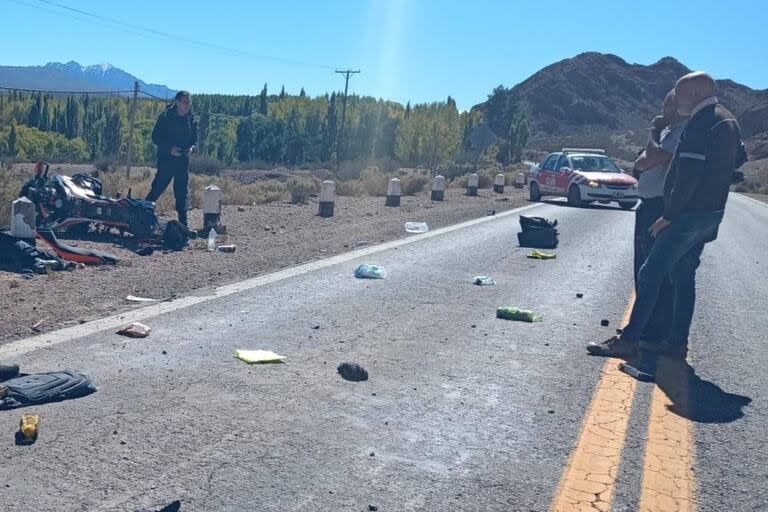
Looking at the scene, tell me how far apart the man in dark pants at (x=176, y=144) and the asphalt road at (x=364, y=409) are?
15.2 feet

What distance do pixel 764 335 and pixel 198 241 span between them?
7.50m

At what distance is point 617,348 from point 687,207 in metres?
1.15

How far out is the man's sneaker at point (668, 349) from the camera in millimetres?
6852

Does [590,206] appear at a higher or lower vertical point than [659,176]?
lower

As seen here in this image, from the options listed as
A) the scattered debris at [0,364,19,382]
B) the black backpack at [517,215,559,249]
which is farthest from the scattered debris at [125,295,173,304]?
the black backpack at [517,215,559,249]

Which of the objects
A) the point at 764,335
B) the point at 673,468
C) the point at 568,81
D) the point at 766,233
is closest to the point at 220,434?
the point at 673,468

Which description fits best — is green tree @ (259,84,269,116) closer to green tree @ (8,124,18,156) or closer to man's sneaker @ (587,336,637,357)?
green tree @ (8,124,18,156)

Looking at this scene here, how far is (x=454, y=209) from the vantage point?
2280 centimetres

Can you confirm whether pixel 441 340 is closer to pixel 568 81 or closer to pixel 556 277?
pixel 556 277

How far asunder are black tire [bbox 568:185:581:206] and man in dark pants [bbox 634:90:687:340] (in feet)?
61.3

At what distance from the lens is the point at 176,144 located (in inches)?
517

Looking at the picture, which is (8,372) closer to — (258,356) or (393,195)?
(258,356)

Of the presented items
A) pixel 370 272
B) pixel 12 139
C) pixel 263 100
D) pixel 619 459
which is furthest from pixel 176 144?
pixel 263 100

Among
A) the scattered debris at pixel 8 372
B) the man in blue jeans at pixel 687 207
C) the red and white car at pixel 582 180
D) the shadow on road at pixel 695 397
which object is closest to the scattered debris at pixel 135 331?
the scattered debris at pixel 8 372
